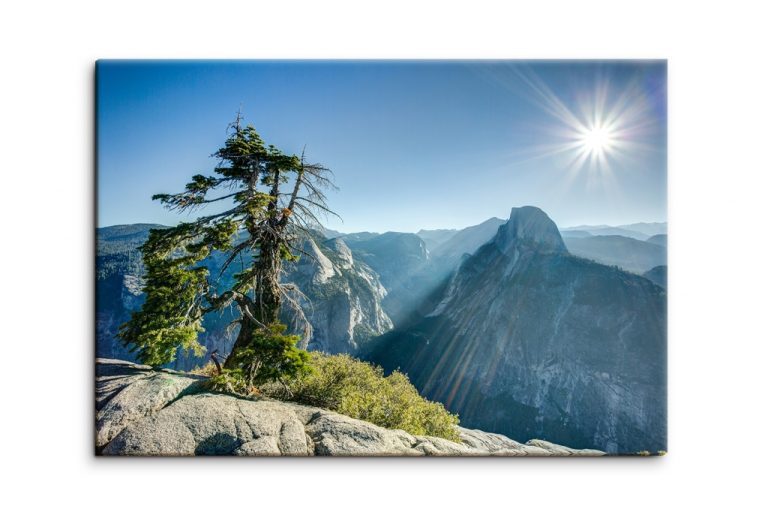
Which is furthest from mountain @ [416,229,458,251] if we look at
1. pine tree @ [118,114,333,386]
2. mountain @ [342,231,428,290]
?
pine tree @ [118,114,333,386]

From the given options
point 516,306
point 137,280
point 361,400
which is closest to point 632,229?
point 361,400

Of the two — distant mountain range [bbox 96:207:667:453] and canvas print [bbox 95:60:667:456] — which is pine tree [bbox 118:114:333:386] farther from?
distant mountain range [bbox 96:207:667:453]

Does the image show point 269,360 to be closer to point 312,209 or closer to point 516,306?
point 312,209

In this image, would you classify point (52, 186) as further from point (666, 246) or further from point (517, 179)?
point (666, 246)

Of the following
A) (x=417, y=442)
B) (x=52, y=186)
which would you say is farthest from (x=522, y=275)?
(x=52, y=186)

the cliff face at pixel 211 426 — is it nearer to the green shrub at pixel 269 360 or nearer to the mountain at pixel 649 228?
the green shrub at pixel 269 360
